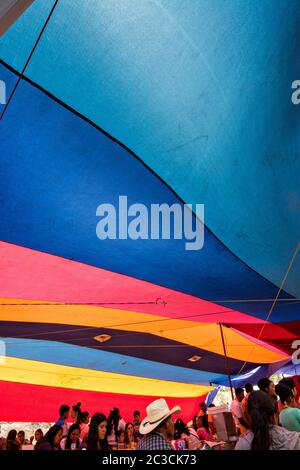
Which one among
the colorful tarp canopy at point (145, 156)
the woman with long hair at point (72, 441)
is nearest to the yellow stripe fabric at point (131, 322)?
the colorful tarp canopy at point (145, 156)

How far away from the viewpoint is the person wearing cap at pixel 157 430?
5.98 ft

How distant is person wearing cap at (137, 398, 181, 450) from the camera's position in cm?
182

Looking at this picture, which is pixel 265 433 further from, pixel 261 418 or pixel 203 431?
pixel 203 431

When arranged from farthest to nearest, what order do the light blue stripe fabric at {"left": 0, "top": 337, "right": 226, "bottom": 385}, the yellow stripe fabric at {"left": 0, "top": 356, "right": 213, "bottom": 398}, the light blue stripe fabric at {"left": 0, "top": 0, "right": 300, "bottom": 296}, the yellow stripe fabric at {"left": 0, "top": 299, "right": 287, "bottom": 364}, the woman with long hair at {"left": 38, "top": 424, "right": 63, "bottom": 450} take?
the yellow stripe fabric at {"left": 0, "top": 356, "right": 213, "bottom": 398} < the light blue stripe fabric at {"left": 0, "top": 337, "right": 226, "bottom": 385} < the yellow stripe fabric at {"left": 0, "top": 299, "right": 287, "bottom": 364} < the woman with long hair at {"left": 38, "top": 424, "right": 63, "bottom": 450} < the light blue stripe fabric at {"left": 0, "top": 0, "right": 300, "bottom": 296}

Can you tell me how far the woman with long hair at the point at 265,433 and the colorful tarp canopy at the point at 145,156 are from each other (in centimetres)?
153

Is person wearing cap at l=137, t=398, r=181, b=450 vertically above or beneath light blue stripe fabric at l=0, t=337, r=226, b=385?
beneath

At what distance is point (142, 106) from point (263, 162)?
0.95 m

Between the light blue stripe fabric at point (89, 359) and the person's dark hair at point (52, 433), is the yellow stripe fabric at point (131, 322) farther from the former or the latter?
the person's dark hair at point (52, 433)

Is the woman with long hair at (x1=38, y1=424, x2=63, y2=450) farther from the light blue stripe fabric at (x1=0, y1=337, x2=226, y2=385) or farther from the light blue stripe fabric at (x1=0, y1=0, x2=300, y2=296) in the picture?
the light blue stripe fabric at (x1=0, y1=337, x2=226, y2=385)

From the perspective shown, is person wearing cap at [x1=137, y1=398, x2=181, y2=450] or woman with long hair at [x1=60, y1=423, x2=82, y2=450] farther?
woman with long hair at [x1=60, y1=423, x2=82, y2=450]

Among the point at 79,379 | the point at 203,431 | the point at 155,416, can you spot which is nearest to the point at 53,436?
the point at 155,416

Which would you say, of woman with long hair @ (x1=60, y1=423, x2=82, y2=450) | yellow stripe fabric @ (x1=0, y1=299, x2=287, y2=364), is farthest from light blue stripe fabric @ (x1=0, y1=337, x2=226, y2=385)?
woman with long hair @ (x1=60, y1=423, x2=82, y2=450)

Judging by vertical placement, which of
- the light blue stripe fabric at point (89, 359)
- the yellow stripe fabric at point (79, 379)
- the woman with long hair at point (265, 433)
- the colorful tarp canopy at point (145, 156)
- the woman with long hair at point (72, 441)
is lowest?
the woman with long hair at point (72, 441)
